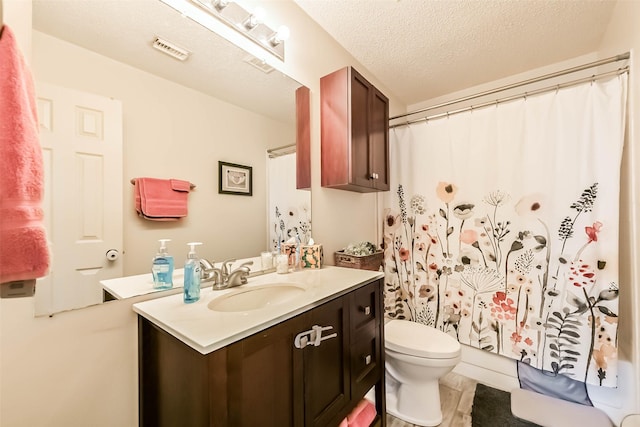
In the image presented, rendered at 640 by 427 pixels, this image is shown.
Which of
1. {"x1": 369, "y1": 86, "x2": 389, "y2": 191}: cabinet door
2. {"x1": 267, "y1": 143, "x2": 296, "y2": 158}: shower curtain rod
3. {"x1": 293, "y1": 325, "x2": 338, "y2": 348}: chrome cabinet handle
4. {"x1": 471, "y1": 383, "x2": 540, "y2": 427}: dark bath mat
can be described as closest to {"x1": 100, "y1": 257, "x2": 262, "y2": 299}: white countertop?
{"x1": 293, "y1": 325, "x2": 338, "y2": 348}: chrome cabinet handle

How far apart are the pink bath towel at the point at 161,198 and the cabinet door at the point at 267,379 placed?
59 cm

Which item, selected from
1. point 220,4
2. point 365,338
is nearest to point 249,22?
point 220,4

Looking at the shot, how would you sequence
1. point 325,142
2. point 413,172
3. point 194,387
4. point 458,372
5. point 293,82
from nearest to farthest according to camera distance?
point 194,387 → point 293,82 → point 325,142 → point 458,372 → point 413,172

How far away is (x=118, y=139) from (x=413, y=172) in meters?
1.88

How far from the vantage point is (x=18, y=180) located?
1.42 ft

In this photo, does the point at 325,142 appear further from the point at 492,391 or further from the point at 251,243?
the point at 492,391

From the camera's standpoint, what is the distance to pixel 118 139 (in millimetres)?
848

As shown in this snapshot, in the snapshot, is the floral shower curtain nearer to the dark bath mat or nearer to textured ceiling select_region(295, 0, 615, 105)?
the dark bath mat

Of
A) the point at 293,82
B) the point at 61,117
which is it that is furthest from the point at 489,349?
the point at 61,117

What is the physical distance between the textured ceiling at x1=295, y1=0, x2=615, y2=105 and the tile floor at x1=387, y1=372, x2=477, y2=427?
95.4 inches

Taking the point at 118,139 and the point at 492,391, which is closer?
the point at 118,139

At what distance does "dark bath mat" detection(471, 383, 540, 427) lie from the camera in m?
1.41

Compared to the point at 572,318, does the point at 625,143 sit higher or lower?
higher

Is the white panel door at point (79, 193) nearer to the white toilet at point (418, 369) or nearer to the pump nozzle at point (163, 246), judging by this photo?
the pump nozzle at point (163, 246)
